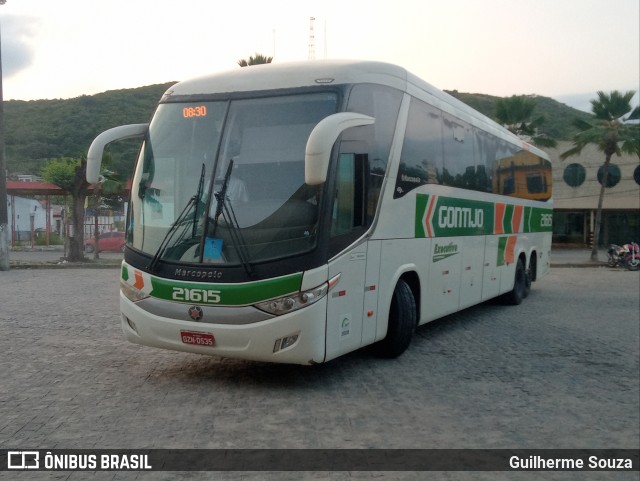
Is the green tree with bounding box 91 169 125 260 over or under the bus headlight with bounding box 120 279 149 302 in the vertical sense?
over

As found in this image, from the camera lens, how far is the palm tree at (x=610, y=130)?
3317cm

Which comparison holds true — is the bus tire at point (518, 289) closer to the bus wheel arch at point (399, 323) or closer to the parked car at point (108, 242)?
the bus wheel arch at point (399, 323)

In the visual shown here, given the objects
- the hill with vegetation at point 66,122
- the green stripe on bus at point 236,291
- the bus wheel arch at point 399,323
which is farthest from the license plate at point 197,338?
the hill with vegetation at point 66,122

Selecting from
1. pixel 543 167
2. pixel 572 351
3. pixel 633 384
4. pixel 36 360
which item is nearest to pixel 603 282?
pixel 543 167

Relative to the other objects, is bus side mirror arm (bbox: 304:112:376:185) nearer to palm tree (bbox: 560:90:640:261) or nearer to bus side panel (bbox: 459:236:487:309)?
bus side panel (bbox: 459:236:487:309)

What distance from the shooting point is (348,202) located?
7.20 m

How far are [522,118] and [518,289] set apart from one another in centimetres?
2191

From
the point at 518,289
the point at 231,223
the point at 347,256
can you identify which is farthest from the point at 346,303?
the point at 518,289

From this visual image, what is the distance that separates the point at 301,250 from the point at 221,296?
88 centimetres

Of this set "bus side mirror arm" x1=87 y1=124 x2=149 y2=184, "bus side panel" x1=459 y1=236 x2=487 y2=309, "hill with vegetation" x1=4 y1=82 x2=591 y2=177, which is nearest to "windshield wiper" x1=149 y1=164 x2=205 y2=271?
"bus side mirror arm" x1=87 y1=124 x2=149 y2=184

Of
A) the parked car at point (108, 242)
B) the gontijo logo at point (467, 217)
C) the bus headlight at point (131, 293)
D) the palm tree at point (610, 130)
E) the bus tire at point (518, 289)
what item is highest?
the palm tree at point (610, 130)

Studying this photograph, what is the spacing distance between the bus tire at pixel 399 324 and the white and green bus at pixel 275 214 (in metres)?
0.02

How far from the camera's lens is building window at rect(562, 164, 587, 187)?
45031 mm

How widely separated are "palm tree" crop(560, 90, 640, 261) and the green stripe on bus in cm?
2950
